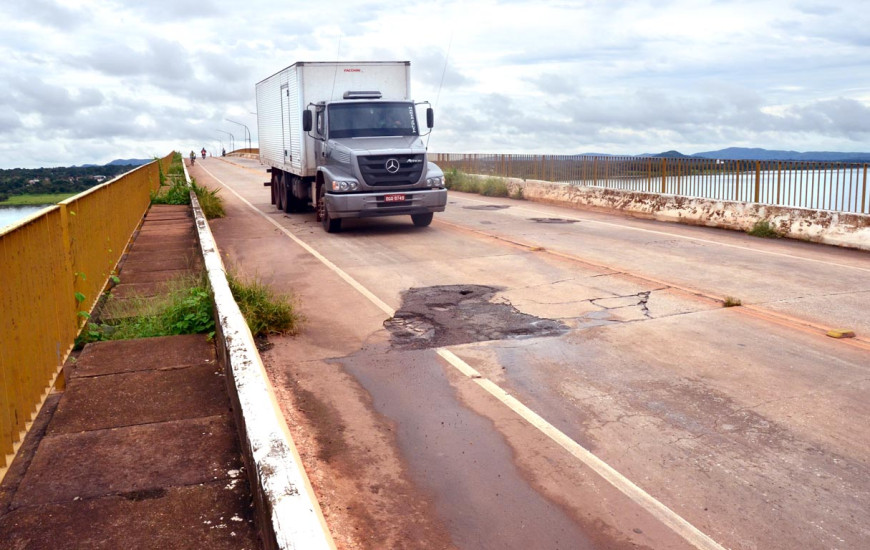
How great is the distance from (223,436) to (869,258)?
12.2 meters

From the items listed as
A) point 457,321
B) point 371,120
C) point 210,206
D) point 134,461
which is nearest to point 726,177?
point 371,120

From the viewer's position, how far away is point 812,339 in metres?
7.77

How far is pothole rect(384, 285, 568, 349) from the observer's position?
7.98 m

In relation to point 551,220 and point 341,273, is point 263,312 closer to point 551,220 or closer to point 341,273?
point 341,273

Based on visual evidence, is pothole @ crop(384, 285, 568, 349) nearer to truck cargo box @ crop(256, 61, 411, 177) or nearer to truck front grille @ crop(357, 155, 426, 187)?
truck front grille @ crop(357, 155, 426, 187)

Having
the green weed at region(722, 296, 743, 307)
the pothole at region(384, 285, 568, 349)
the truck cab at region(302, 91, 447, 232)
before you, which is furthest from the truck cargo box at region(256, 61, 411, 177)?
the green weed at region(722, 296, 743, 307)

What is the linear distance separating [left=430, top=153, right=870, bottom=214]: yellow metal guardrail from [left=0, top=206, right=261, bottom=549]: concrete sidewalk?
13781 millimetres

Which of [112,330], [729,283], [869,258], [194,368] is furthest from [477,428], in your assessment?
[869,258]

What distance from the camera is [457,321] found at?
8.61 m

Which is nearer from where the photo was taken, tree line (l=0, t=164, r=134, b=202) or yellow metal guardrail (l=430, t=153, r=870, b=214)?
tree line (l=0, t=164, r=134, b=202)

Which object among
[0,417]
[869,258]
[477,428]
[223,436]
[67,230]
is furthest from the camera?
[869,258]

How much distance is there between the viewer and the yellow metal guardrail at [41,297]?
496cm

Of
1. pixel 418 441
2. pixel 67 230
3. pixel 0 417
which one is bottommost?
pixel 418 441

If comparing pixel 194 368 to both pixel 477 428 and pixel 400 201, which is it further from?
pixel 400 201
